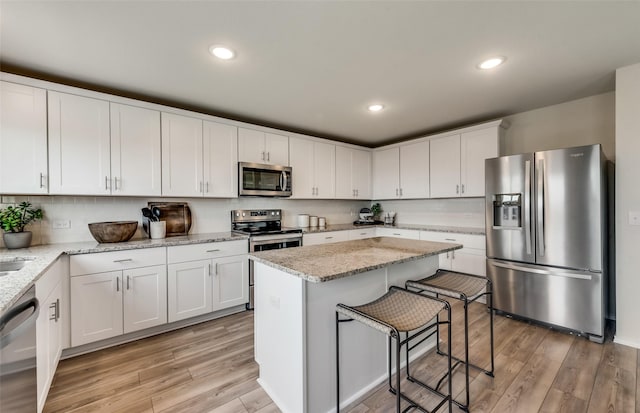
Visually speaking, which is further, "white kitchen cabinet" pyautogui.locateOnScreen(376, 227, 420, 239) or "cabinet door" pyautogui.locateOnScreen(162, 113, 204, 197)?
"white kitchen cabinet" pyautogui.locateOnScreen(376, 227, 420, 239)

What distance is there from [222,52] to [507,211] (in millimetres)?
3112

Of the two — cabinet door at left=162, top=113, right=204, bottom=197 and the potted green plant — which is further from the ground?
cabinet door at left=162, top=113, right=204, bottom=197

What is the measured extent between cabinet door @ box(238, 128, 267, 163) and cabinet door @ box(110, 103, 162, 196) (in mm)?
905

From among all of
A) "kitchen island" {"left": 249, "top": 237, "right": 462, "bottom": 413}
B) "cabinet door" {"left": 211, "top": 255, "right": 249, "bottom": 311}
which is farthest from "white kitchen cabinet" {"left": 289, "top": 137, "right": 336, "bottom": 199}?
"kitchen island" {"left": 249, "top": 237, "right": 462, "bottom": 413}

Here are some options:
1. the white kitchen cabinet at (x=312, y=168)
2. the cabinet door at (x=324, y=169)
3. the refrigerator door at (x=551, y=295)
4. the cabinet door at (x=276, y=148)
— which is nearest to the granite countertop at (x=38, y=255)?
the cabinet door at (x=276, y=148)

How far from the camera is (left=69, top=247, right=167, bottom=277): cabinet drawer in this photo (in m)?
2.16

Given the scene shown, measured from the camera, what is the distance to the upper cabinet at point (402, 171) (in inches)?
163

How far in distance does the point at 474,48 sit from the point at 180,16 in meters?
2.03

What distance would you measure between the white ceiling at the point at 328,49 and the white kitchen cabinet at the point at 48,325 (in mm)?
1595

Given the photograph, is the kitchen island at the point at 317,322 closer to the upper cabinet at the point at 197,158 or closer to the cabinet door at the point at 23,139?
the upper cabinet at the point at 197,158

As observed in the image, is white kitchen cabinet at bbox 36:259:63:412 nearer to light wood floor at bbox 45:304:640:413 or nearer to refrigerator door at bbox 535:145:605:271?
light wood floor at bbox 45:304:640:413

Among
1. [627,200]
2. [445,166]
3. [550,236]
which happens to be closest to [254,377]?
[550,236]

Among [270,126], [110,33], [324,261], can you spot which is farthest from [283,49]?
[270,126]

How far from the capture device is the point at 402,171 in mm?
4418
